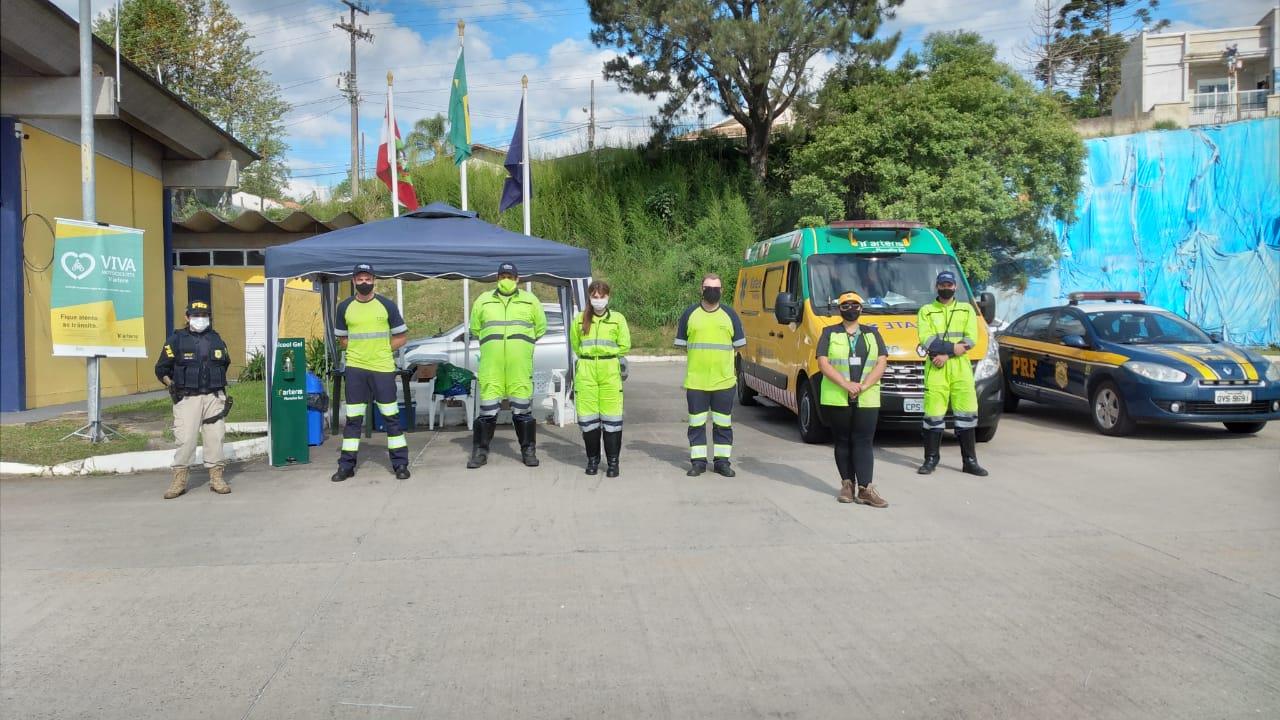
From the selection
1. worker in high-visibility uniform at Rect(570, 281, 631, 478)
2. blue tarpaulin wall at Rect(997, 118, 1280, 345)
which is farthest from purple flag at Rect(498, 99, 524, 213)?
blue tarpaulin wall at Rect(997, 118, 1280, 345)

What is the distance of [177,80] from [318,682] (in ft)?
117

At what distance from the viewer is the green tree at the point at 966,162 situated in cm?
2598

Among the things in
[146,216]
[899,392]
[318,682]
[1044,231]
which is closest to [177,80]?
[146,216]

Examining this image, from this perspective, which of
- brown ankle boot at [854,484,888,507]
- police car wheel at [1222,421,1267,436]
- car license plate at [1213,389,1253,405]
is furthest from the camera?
police car wheel at [1222,421,1267,436]

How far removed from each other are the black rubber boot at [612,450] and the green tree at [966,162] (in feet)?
62.1

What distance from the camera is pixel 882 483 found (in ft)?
27.8

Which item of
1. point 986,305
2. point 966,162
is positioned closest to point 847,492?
point 986,305

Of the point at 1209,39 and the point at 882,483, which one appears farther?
the point at 1209,39

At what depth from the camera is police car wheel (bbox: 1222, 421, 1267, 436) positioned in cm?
1112

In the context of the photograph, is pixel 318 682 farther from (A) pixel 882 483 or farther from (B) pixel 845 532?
(A) pixel 882 483

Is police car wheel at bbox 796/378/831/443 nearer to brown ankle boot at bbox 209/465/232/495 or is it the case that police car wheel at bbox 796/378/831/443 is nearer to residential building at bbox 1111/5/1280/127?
brown ankle boot at bbox 209/465/232/495

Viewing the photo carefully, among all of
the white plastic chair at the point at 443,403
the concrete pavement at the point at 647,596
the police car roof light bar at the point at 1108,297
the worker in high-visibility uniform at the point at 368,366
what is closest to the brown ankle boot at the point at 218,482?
the concrete pavement at the point at 647,596

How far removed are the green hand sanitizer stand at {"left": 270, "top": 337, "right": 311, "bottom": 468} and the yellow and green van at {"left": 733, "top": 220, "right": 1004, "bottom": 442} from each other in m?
5.25

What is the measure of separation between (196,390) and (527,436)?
310cm
